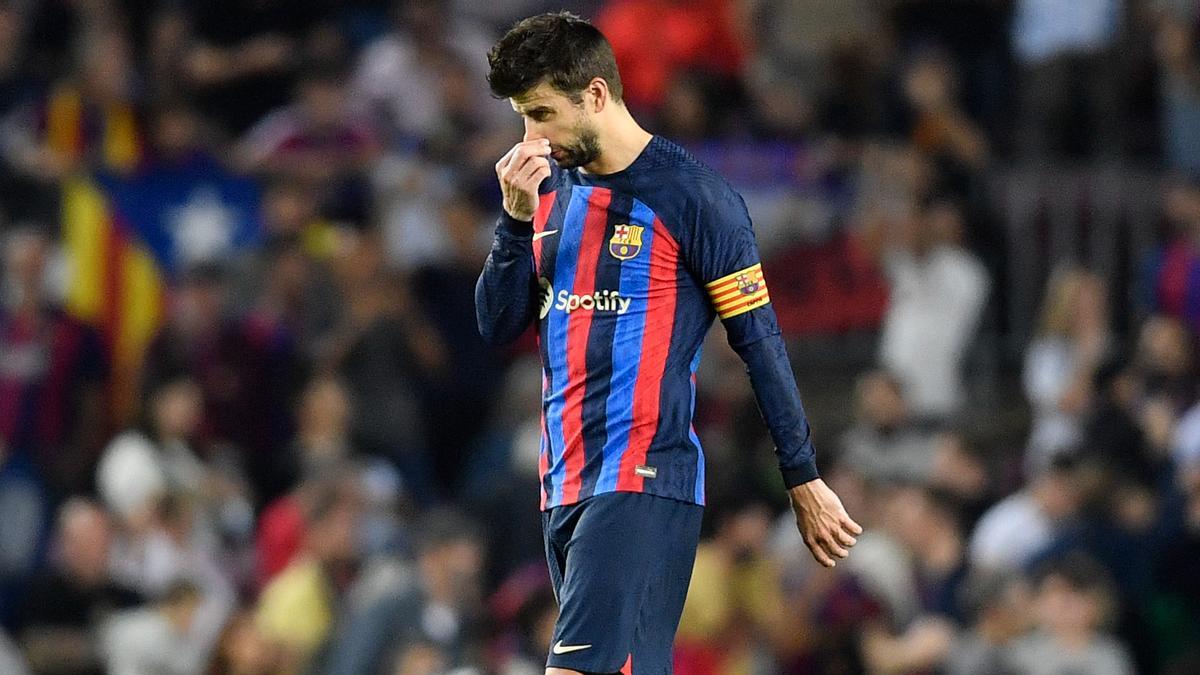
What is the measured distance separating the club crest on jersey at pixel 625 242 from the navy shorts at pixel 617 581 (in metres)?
0.58

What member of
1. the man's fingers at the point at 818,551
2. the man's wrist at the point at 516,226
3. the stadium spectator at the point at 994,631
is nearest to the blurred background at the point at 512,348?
the stadium spectator at the point at 994,631

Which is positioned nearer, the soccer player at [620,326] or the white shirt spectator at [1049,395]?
the soccer player at [620,326]

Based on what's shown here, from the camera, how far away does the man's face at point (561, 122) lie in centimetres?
561

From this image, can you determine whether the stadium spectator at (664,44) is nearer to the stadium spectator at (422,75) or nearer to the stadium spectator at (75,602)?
the stadium spectator at (422,75)

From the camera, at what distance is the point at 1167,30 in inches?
499

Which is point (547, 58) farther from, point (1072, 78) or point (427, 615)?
point (1072, 78)

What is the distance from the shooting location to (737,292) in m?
5.67

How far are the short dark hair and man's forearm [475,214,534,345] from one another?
34 centimetres

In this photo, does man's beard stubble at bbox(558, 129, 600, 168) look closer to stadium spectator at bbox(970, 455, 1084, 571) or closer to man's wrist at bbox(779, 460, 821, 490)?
man's wrist at bbox(779, 460, 821, 490)

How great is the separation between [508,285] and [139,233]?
745 cm

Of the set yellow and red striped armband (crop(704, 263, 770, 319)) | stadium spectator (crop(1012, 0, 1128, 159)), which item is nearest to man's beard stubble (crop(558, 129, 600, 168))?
yellow and red striped armband (crop(704, 263, 770, 319))

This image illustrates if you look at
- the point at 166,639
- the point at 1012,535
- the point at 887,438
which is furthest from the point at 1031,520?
the point at 166,639

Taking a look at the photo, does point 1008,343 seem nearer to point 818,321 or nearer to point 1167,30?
point 818,321

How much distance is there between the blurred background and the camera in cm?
1040
